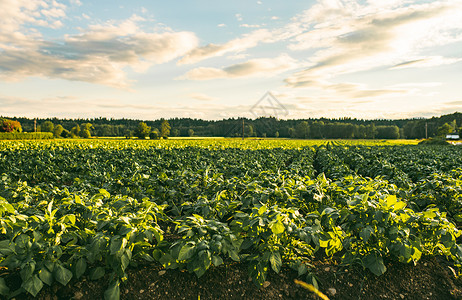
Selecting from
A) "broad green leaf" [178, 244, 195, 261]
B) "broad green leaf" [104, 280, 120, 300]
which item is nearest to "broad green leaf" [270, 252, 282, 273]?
"broad green leaf" [178, 244, 195, 261]

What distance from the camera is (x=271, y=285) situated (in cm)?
360

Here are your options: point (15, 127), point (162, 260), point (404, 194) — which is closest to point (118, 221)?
point (162, 260)

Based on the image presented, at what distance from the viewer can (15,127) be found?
78.1 meters

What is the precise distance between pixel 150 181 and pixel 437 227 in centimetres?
557

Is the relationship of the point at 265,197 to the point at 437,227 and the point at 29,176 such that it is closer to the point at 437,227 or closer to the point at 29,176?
the point at 437,227

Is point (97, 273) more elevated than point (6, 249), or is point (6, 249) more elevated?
point (6, 249)

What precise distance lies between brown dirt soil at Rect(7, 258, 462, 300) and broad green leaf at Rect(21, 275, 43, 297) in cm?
47

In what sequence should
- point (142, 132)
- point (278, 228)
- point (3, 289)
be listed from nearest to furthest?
point (3, 289)
point (278, 228)
point (142, 132)

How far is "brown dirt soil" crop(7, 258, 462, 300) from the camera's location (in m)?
3.42

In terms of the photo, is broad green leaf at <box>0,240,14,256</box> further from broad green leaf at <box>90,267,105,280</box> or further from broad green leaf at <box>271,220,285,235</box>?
broad green leaf at <box>271,220,285,235</box>

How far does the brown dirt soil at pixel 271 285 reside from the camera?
135 inches

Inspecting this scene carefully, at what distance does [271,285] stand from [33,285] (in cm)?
281

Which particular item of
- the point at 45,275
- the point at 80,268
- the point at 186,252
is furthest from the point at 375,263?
the point at 45,275

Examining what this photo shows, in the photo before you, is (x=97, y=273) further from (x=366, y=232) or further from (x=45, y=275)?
(x=366, y=232)
